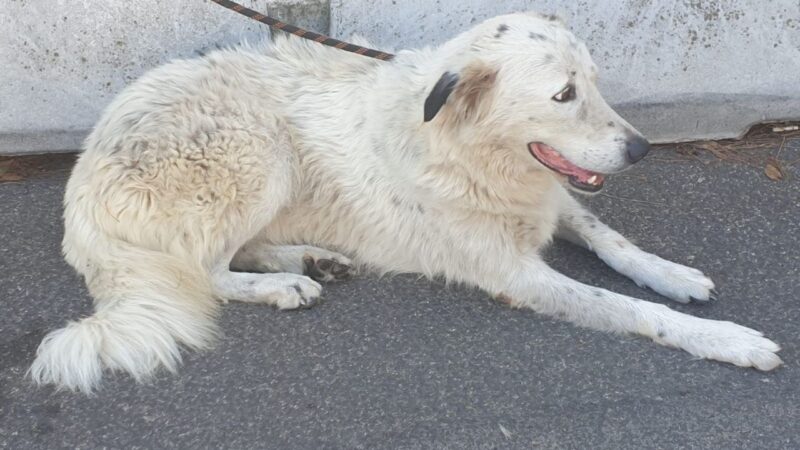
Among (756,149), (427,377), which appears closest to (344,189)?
(427,377)

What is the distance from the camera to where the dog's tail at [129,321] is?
322cm

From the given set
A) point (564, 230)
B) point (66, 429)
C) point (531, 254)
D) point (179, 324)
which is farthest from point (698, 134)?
point (66, 429)

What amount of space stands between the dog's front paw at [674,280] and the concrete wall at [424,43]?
130 cm

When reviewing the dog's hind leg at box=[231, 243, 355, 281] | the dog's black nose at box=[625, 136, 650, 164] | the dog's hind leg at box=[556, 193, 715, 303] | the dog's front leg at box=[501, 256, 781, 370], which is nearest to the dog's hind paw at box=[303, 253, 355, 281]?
the dog's hind leg at box=[231, 243, 355, 281]

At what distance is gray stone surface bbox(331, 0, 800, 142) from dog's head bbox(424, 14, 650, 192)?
1184 millimetres

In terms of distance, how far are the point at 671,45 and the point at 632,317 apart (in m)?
1.90

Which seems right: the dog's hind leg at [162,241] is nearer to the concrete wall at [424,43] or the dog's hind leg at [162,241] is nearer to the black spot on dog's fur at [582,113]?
the concrete wall at [424,43]

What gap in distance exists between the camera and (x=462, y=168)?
3496mm

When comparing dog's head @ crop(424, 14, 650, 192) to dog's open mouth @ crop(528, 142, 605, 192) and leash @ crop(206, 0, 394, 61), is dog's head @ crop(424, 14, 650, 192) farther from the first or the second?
leash @ crop(206, 0, 394, 61)

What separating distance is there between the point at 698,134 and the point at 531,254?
178 centimetres

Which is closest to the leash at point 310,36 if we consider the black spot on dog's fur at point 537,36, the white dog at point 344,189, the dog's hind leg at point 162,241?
the white dog at point 344,189

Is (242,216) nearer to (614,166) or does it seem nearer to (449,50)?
(449,50)

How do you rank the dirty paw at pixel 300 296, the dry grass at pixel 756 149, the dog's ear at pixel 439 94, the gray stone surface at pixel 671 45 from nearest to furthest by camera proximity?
the dog's ear at pixel 439 94
the dirty paw at pixel 300 296
the gray stone surface at pixel 671 45
the dry grass at pixel 756 149

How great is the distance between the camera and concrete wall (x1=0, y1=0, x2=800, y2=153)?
4.26 metres
